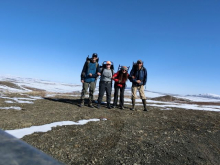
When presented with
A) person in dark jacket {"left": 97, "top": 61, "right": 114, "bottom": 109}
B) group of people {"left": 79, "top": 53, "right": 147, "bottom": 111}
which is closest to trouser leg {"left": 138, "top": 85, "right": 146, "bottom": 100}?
group of people {"left": 79, "top": 53, "right": 147, "bottom": 111}

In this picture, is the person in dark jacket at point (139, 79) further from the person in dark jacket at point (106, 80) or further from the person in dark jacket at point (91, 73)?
the person in dark jacket at point (91, 73)

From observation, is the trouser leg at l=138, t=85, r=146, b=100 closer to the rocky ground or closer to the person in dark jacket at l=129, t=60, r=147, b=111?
the person in dark jacket at l=129, t=60, r=147, b=111

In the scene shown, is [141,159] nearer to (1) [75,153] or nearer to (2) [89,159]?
(2) [89,159]

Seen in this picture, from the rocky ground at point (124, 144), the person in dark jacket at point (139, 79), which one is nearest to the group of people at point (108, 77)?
the person in dark jacket at point (139, 79)

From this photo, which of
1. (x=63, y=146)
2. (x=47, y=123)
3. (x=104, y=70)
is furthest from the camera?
(x=104, y=70)

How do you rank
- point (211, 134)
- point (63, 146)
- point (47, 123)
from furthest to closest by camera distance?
point (47, 123) → point (211, 134) → point (63, 146)

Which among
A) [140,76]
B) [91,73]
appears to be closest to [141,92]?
[140,76]

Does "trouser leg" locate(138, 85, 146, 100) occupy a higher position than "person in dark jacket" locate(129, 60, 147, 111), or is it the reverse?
"person in dark jacket" locate(129, 60, 147, 111)

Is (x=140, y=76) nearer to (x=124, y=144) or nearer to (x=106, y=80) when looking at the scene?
(x=106, y=80)

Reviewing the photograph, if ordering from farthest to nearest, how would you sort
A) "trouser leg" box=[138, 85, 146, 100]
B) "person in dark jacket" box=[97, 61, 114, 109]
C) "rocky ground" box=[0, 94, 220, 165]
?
"trouser leg" box=[138, 85, 146, 100]
"person in dark jacket" box=[97, 61, 114, 109]
"rocky ground" box=[0, 94, 220, 165]

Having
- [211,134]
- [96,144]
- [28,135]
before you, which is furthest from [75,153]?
[211,134]

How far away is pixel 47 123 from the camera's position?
430 cm

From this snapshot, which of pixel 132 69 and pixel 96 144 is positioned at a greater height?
pixel 132 69

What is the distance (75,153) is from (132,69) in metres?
6.04
